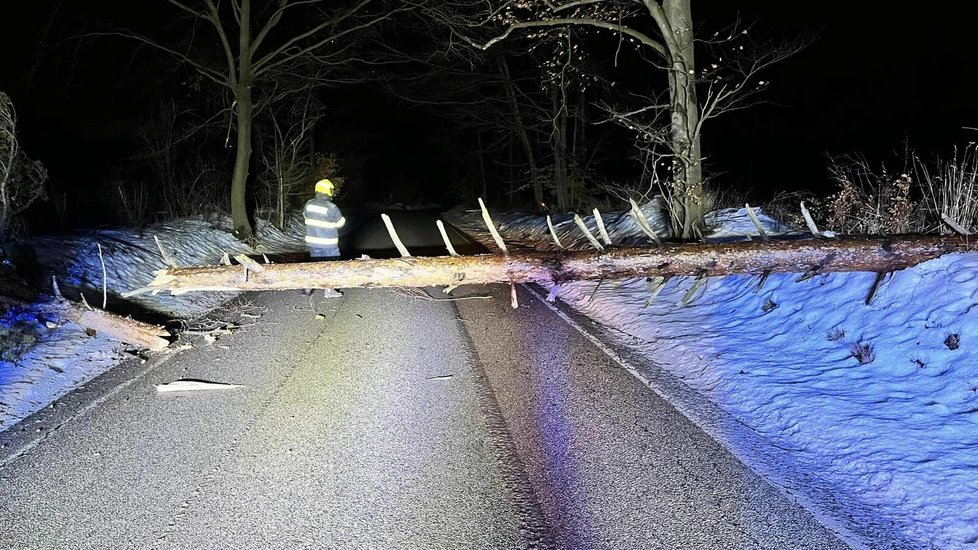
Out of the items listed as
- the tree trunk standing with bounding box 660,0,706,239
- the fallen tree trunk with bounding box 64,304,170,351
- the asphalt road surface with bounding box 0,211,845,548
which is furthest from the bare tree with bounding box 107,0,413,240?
the asphalt road surface with bounding box 0,211,845,548

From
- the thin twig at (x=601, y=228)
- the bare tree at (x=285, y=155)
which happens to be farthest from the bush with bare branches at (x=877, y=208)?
the bare tree at (x=285, y=155)

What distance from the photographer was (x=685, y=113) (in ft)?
29.9

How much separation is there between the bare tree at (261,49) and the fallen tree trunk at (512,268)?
27.7 feet

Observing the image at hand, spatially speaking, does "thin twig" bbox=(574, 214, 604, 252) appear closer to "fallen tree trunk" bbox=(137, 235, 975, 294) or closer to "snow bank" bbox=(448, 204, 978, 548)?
"fallen tree trunk" bbox=(137, 235, 975, 294)

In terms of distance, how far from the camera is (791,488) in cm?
349

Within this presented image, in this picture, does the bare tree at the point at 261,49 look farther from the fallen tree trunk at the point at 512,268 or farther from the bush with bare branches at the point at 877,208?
the bush with bare branches at the point at 877,208

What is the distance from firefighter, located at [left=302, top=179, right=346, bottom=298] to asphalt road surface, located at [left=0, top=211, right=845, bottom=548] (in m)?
3.24

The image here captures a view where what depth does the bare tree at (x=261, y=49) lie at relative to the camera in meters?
14.2

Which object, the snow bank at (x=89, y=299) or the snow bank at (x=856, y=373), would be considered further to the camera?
the snow bank at (x=89, y=299)

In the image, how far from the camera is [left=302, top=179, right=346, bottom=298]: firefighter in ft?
28.9

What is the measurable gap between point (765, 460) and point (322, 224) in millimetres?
7098

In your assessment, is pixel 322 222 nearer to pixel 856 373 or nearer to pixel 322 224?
pixel 322 224

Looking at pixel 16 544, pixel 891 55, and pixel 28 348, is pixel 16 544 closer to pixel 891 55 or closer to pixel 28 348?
pixel 28 348

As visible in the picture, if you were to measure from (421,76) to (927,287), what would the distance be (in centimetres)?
1650
